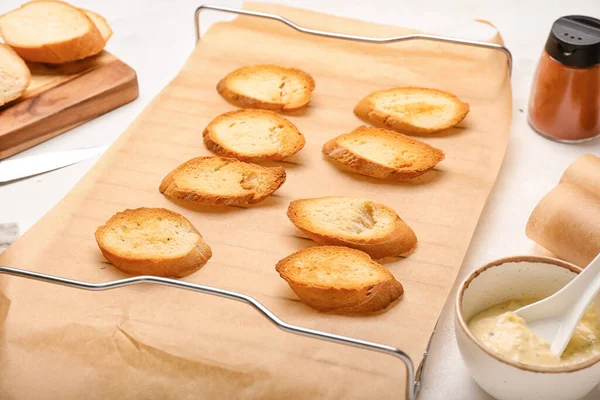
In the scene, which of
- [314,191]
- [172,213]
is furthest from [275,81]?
[172,213]

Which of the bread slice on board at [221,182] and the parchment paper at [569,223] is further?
the bread slice on board at [221,182]

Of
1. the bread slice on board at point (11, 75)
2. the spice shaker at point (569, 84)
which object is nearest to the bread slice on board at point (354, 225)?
the spice shaker at point (569, 84)

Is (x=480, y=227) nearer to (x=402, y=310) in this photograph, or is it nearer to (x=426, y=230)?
(x=426, y=230)

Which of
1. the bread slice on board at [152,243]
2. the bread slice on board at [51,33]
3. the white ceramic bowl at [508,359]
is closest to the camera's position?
the white ceramic bowl at [508,359]

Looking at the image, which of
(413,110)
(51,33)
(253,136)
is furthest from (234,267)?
(51,33)

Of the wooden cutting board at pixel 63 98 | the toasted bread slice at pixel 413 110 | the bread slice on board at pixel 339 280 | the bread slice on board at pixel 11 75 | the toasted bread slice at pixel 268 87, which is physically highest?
the toasted bread slice at pixel 413 110

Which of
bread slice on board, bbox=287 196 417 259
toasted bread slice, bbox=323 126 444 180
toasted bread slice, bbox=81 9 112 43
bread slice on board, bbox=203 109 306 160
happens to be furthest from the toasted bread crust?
bread slice on board, bbox=287 196 417 259

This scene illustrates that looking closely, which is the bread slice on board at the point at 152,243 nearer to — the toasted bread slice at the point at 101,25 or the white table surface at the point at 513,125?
the white table surface at the point at 513,125
